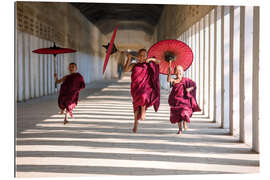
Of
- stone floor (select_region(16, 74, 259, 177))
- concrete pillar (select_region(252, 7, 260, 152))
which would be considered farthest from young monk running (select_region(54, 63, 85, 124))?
concrete pillar (select_region(252, 7, 260, 152))

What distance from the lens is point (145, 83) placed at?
6977 mm

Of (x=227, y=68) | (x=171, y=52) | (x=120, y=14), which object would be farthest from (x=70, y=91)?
(x=120, y=14)

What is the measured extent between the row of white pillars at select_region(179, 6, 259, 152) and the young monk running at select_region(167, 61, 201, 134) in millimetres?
772

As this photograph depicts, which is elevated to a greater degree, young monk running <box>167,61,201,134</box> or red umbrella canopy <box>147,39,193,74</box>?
red umbrella canopy <box>147,39,193,74</box>

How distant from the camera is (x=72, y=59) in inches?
952

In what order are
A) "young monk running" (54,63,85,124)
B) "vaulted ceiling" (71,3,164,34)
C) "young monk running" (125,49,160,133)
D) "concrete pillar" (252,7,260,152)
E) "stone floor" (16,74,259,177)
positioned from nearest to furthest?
1. "stone floor" (16,74,259,177)
2. "concrete pillar" (252,7,260,152)
3. "young monk running" (125,49,160,133)
4. "young monk running" (54,63,85,124)
5. "vaulted ceiling" (71,3,164,34)

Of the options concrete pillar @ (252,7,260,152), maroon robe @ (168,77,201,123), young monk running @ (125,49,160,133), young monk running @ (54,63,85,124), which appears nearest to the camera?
concrete pillar @ (252,7,260,152)

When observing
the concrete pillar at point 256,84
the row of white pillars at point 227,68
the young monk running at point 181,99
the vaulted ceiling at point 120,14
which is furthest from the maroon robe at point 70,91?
the vaulted ceiling at point 120,14

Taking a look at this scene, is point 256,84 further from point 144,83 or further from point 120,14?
point 120,14

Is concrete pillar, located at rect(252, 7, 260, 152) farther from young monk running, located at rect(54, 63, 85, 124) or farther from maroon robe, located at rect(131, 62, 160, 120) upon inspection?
young monk running, located at rect(54, 63, 85, 124)

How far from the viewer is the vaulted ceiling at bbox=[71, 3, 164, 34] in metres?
28.1

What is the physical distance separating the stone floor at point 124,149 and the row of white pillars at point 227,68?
1.20ft

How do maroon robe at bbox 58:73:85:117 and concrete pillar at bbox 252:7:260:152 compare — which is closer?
concrete pillar at bbox 252:7:260:152
